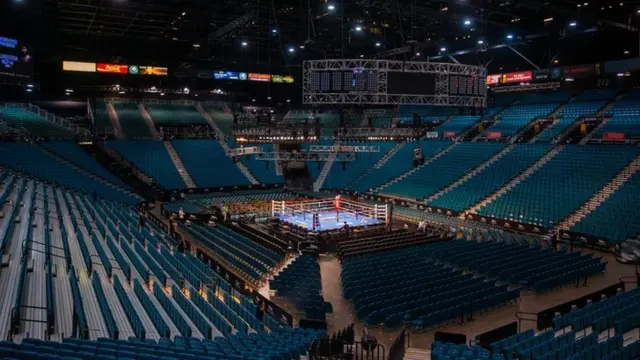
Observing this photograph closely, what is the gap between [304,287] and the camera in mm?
13344

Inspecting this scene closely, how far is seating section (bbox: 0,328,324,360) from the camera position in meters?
6.18

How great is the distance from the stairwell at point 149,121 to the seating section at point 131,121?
0.25 metres

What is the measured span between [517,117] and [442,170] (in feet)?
26.9

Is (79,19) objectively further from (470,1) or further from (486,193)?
(486,193)

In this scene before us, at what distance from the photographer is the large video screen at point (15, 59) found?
22.5m

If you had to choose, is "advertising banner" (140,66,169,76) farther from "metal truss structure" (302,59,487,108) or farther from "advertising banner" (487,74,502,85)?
"advertising banner" (487,74,502,85)

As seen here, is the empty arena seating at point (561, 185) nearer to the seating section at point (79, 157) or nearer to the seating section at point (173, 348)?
the seating section at point (173, 348)

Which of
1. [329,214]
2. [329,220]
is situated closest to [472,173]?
[329,214]

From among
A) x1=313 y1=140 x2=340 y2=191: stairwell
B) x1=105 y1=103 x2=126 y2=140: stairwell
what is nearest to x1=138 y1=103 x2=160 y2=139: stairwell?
x1=105 y1=103 x2=126 y2=140: stairwell

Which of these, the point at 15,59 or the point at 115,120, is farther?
the point at 115,120

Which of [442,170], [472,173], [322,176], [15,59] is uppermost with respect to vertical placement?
[15,59]

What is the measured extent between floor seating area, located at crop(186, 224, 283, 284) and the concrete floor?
Result: 2.08 m

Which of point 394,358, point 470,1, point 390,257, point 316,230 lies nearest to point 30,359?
point 394,358

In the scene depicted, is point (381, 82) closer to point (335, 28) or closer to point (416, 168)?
point (335, 28)
